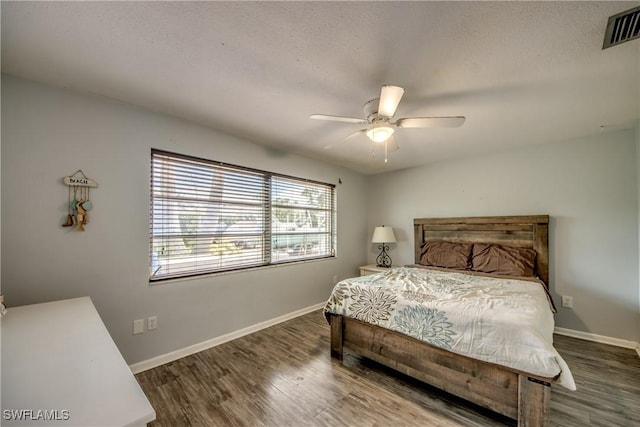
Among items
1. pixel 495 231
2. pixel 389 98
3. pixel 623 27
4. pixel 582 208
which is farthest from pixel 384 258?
pixel 623 27

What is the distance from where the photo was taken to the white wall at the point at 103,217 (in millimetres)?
1776

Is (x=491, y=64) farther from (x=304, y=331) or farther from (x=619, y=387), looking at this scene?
(x=304, y=331)

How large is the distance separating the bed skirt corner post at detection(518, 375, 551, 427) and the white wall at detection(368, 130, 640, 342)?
7.49 feet

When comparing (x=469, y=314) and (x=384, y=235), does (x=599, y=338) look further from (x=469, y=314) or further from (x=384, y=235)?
(x=384, y=235)

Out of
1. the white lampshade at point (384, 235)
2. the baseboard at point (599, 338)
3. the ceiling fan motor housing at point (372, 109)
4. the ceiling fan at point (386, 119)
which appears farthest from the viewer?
the white lampshade at point (384, 235)

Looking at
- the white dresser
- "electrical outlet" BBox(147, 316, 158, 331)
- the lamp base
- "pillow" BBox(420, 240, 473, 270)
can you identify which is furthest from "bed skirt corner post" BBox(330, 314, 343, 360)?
the lamp base

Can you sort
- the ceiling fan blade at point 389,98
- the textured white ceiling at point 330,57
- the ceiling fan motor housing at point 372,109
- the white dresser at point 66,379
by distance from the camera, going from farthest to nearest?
the ceiling fan motor housing at point 372,109 < the ceiling fan blade at point 389,98 < the textured white ceiling at point 330,57 < the white dresser at point 66,379

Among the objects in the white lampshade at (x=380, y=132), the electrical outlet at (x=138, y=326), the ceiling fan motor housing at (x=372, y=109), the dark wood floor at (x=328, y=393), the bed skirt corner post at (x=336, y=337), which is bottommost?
the dark wood floor at (x=328, y=393)

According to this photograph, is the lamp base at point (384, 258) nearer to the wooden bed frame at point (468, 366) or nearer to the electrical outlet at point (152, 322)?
the wooden bed frame at point (468, 366)

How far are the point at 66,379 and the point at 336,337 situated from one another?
1.98m

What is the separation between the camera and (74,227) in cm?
196

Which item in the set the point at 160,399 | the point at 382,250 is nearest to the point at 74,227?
the point at 160,399

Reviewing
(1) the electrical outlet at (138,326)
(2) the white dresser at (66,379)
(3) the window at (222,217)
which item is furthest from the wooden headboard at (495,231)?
(2) the white dresser at (66,379)

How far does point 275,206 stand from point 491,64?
8.63 feet
